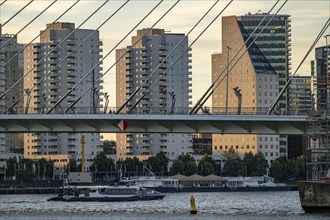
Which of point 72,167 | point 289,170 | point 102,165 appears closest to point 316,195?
point 289,170

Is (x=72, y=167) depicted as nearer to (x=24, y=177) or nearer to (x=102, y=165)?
(x=102, y=165)

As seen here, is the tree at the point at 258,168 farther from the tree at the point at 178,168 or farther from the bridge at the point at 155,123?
the bridge at the point at 155,123

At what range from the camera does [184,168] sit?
191500 mm

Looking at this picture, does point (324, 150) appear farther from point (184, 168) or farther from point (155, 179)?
point (184, 168)

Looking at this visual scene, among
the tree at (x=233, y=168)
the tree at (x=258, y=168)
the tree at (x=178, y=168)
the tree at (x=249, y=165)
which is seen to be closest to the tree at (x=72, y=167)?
the tree at (x=178, y=168)

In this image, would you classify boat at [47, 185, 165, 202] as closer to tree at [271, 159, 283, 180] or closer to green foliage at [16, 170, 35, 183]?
green foliage at [16, 170, 35, 183]

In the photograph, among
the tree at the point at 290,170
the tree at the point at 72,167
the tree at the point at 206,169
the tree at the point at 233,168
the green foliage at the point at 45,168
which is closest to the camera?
the tree at the point at 290,170

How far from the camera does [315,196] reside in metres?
77.6

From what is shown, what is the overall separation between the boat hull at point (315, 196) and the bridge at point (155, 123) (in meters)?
3.46

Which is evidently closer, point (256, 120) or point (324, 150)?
point (256, 120)

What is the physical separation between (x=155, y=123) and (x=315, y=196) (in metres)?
10.9

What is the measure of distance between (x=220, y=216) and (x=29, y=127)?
44.0 feet

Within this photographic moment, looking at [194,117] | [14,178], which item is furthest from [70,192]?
[14,178]

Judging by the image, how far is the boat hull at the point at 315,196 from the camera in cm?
7706
